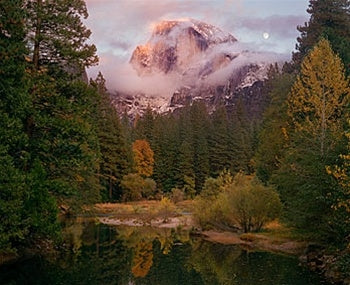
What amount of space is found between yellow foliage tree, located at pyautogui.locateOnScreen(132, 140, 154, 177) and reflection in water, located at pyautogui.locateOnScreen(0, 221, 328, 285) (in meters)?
41.8

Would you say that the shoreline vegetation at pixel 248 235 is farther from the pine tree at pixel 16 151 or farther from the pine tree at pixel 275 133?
the pine tree at pixel 16 151

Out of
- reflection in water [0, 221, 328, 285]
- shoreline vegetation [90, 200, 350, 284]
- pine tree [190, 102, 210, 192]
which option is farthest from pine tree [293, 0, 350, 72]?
pine tree [190, 102, 210, 192]

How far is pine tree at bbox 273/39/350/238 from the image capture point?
26422 mm

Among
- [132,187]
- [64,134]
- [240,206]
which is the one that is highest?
[64,134]

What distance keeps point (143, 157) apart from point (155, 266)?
55.1m

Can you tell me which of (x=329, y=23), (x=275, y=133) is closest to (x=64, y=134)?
(x=275, y=133)

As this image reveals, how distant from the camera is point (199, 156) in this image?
8400cm

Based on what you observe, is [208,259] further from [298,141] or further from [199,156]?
[199,156]

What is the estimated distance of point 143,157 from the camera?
82562 mm

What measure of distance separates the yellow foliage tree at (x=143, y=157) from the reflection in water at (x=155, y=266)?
137ft

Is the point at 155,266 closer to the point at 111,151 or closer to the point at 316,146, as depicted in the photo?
the point at 316,146

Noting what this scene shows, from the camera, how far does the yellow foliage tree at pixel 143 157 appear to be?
81.1 meters

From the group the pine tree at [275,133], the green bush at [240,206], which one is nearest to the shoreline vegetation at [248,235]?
the green bush at [240,206]

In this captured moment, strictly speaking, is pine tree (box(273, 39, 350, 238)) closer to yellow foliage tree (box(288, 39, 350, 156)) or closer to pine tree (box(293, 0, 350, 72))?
yellow foliage tree (box(288, 39, 350, 156))
